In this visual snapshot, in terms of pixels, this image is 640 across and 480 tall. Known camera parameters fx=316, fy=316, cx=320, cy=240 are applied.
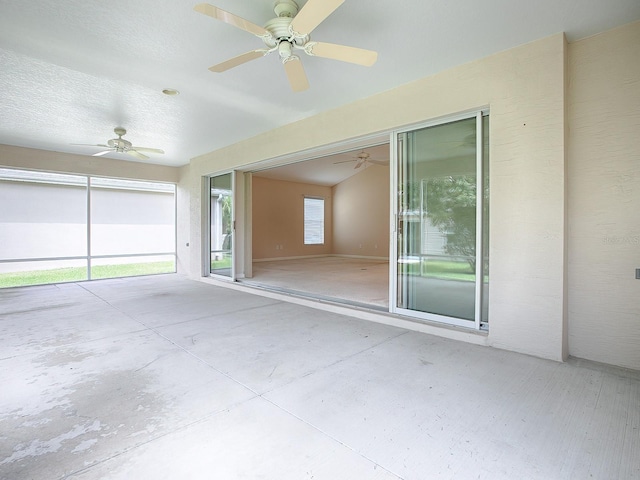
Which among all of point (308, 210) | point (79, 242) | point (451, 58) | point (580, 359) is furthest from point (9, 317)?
point (308, 210)

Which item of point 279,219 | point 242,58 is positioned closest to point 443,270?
point 242,58

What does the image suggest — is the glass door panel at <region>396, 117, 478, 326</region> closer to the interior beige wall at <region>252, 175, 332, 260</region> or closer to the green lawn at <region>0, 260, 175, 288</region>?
the green lawn at <region>0, 260, 175, 288</region>

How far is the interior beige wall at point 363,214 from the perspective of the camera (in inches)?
423

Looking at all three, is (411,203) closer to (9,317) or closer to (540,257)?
(540,257)

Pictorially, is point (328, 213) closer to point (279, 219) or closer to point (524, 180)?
point (279, 219)

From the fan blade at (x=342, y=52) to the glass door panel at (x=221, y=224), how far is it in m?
4.13

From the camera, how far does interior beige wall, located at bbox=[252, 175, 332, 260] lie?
10.1m

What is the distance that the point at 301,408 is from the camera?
71.2 inches

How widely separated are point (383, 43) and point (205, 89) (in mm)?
2005

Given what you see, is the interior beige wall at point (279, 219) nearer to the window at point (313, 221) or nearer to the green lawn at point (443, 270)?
the window at point (313, 221)

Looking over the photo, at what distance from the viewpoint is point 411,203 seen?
135 inches

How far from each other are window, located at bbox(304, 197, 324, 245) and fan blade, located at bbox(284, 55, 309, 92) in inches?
347

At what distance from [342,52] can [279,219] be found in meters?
8.51

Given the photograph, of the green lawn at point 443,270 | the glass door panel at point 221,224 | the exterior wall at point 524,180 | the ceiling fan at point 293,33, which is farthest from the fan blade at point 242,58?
the glass door panel at point 221,224
